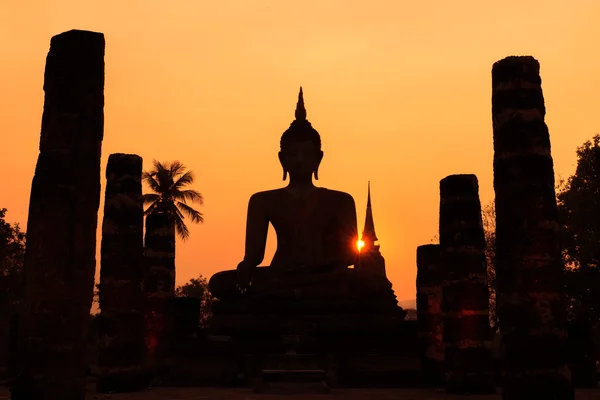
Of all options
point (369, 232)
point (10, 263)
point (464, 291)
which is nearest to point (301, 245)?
point (464, 291)

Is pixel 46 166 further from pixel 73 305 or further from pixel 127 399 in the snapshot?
pixel 127 399

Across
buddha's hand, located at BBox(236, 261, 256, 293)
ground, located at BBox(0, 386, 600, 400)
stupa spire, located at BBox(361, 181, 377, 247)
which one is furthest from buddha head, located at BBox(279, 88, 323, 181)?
stupa spire, located at BBox(361, 181, 377, 247)

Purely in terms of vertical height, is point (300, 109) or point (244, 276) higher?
point (300, 109)

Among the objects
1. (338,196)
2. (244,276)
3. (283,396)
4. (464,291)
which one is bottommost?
(283,396)

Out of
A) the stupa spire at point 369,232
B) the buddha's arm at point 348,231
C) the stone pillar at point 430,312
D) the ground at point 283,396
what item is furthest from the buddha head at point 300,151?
the stupa spire at point 369,232

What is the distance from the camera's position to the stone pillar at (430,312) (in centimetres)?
1733

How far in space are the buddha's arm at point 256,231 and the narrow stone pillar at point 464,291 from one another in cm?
493

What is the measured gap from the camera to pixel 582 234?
107ft

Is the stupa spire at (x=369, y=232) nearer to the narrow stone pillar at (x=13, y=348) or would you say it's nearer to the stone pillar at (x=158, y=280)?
the stone pillar at (x=158, y=280)

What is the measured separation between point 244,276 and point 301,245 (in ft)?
5.08

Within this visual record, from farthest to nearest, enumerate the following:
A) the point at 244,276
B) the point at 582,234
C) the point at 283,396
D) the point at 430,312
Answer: the point at 582,234
the point at 430,312
the point at 244,276
the point at 283,396

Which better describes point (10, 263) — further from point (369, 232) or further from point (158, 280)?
point (158, 280)

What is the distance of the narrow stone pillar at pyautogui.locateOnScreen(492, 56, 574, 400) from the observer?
1099 centimetres

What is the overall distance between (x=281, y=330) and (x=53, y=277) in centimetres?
768
